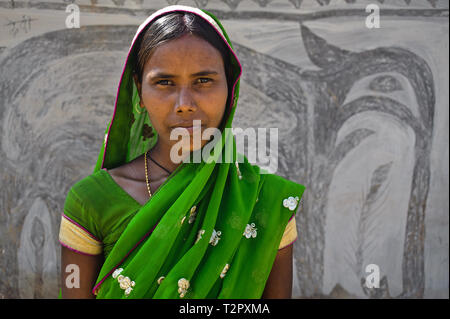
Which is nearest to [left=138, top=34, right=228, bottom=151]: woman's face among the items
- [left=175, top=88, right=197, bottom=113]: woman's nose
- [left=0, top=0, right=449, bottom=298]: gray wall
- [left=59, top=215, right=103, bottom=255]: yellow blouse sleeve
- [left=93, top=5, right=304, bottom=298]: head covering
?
[left=175, top=88, right=197, bottom=113]: woman's nose

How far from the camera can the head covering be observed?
1.53 meters

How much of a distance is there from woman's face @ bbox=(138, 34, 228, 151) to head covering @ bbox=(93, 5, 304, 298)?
0.13 metres

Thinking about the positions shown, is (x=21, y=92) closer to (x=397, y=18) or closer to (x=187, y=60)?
(x=187, y=60)

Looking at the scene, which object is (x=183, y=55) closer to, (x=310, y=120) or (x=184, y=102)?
(x=184, y=102)

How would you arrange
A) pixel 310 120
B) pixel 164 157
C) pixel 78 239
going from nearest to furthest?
pixel 78 239 < pixel 164 157 < pixel 310 120

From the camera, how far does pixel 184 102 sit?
1.46 meters

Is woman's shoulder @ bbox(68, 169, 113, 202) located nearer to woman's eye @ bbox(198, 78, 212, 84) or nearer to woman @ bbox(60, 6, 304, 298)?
woman @ bbox(60, 6, 304, 298)

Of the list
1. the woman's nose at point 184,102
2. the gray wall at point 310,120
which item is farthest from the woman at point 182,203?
the gray wall at point 310,120

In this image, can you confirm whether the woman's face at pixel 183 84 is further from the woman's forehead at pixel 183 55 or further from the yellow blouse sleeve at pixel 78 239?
the yellow blouse sleeve at pixel 78 239

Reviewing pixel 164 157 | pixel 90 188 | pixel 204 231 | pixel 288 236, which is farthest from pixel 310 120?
pixel 90 188

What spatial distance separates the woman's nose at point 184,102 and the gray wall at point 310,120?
1616mm

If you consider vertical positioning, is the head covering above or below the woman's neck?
below

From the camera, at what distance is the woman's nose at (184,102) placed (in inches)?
57.5

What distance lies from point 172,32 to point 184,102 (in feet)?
0.82
